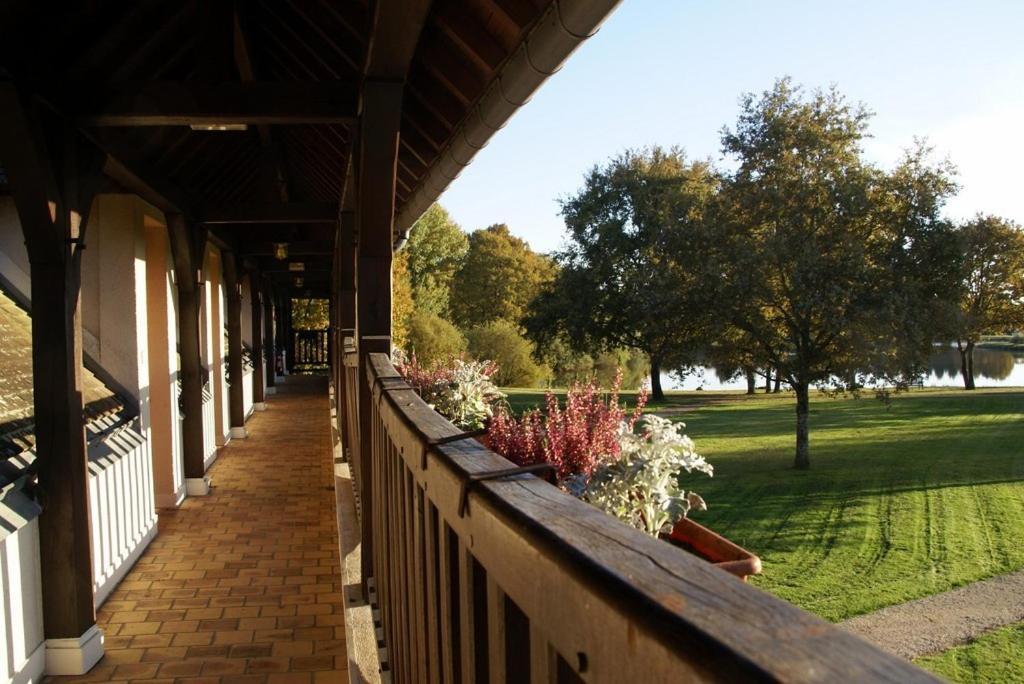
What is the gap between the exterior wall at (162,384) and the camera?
24.5 ft

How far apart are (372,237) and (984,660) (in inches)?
265

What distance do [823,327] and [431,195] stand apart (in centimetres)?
1070

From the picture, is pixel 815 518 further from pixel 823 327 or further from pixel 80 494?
pixel 80 494

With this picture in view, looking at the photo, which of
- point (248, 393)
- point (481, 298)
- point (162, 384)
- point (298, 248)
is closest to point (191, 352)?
point (162, 384)

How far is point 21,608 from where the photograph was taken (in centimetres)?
392

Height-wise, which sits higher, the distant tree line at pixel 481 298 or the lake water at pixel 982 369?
the distant tree line at pixel 481 298

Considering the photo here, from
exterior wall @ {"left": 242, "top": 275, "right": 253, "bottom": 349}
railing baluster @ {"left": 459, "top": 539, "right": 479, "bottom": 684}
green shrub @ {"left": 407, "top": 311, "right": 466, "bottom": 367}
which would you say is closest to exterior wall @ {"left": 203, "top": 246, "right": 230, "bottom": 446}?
exterior wall @ {"left": 242, "top": 275, "right": 253, "bottom": 349}

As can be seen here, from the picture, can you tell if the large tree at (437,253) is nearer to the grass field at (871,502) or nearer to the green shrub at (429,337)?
the green shrub at (429,337)

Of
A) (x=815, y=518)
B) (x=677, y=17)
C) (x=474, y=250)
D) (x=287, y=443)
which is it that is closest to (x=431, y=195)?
(x=287, y=443)

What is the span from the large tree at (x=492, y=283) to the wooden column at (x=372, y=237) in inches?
1498

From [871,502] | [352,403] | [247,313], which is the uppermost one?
[247,313]

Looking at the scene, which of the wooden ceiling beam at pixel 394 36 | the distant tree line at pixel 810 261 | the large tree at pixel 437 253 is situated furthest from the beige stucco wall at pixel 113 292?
the large tree at pixel 437 253

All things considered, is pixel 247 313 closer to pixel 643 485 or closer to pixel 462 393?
pixel 462 393

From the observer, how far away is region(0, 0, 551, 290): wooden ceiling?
3.67 meters
